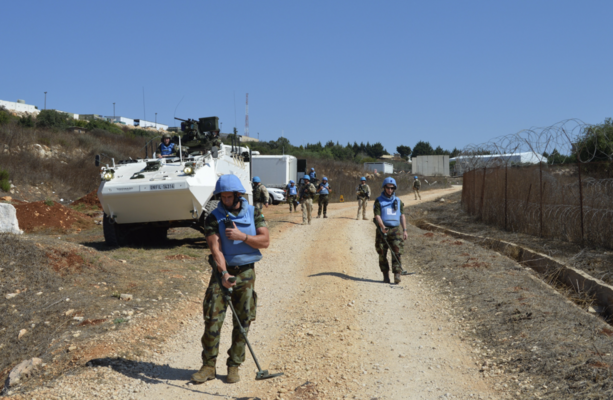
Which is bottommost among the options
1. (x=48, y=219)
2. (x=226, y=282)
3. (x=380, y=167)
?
(x=48, y=219)

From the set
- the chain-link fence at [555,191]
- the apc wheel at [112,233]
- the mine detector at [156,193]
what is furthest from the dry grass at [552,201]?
the apc wheel at [112,233]

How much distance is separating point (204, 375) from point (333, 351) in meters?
1.44

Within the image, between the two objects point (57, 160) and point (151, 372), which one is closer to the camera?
point (151, 372)

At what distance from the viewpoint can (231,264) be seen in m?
4.98

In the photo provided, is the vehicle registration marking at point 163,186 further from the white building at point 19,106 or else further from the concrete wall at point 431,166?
the white building at point 19,106

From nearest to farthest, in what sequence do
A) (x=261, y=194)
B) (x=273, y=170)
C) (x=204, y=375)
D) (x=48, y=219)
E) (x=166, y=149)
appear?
1. (x=204, y=375)
2. (x=166, y=149)
3. (x=48, y=219)
4. (x=261, y=194)
5. (x=273, y=170)

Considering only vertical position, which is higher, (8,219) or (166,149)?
(166,149)

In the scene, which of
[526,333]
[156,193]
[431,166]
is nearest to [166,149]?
[156,193]

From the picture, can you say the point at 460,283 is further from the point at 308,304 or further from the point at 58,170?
the point at 58,170

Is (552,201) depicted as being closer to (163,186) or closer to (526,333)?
(526,333)

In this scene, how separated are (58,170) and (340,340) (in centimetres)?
2642

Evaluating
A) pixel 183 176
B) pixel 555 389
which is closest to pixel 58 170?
pixel 183 176

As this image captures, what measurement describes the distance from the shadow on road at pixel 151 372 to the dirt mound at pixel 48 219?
12.4 meters

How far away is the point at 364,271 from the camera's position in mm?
10547
